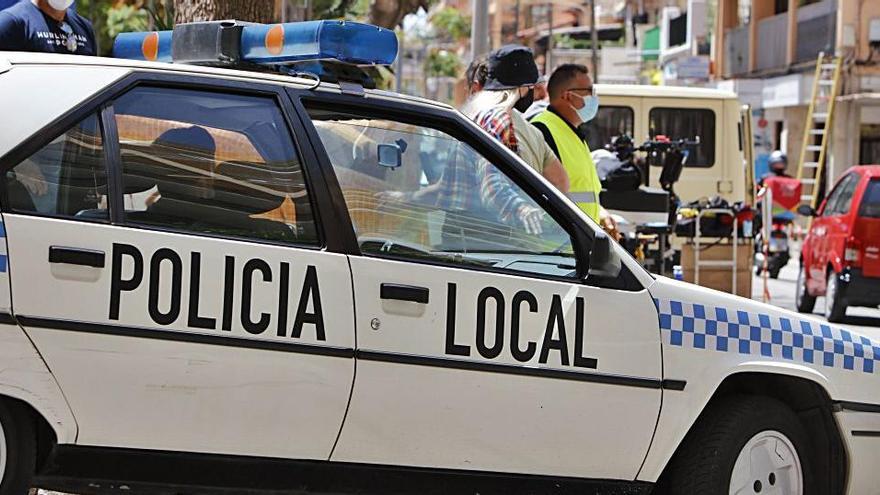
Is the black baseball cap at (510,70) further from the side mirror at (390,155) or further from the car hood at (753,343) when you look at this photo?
the side mirror at (390,155)

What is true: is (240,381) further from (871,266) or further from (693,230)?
(871,266)

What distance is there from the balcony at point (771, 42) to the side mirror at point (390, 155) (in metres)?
33.5

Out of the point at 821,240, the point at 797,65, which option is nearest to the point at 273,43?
the point at 821,240

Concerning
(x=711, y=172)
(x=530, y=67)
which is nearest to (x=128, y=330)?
(x=530, y=67)

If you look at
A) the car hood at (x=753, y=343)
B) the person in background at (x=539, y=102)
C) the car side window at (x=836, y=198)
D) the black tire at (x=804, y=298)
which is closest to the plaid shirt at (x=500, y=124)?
the person in background at (x=539, y=102)

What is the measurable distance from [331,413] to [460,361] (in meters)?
0.44

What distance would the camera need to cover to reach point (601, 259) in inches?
195

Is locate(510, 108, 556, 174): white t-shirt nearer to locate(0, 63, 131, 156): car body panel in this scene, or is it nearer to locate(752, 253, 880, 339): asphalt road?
locate(0, 63, 131, 156): car body panel

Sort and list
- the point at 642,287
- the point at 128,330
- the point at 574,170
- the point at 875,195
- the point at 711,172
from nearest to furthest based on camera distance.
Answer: the point at 128,330, the point at 642,287, the point at 574,170, the point at 875,195, the point at 711,172

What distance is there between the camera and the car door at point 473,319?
184 inches

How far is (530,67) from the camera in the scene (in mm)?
6773

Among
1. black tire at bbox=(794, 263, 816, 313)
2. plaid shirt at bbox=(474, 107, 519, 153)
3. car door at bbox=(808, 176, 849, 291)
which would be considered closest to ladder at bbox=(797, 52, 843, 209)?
black tire at bbox=(794, 263, 816, 313)

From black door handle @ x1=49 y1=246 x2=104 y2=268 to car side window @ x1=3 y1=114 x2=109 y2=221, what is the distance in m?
0.11

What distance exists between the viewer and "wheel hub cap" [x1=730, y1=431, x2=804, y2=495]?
523cm
